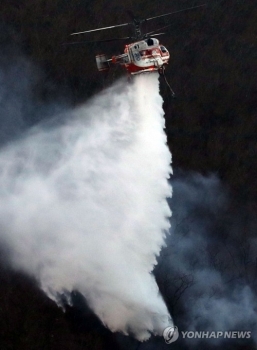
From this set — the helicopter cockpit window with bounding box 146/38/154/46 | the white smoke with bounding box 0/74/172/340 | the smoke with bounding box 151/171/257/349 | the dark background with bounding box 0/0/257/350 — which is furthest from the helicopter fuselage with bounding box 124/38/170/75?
the dark background with bounding box 0/0/257/350

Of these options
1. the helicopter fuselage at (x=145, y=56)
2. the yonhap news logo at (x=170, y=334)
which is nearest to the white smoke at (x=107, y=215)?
the yonhap news logo at (x=170, y=334)

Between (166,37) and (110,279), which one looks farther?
(166,37)

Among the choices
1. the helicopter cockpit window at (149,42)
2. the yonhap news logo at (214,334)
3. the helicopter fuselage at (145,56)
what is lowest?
the yonhap news logo at (214,334)

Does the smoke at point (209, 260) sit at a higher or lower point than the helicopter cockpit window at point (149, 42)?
lower

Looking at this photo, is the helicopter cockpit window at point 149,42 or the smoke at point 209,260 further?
the smoke at point 209,260

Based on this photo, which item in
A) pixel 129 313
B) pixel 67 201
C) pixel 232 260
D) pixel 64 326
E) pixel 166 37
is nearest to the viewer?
pixel 129 313

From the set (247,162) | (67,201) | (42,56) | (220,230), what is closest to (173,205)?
(220,230)

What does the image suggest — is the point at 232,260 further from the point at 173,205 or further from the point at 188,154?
the point at 188,154

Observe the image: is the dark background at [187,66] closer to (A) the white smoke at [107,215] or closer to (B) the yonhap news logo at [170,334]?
(A) the white smoke at [107,215]

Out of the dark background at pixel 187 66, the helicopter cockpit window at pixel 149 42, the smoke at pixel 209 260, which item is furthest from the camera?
the dark background at pixel 187 66
